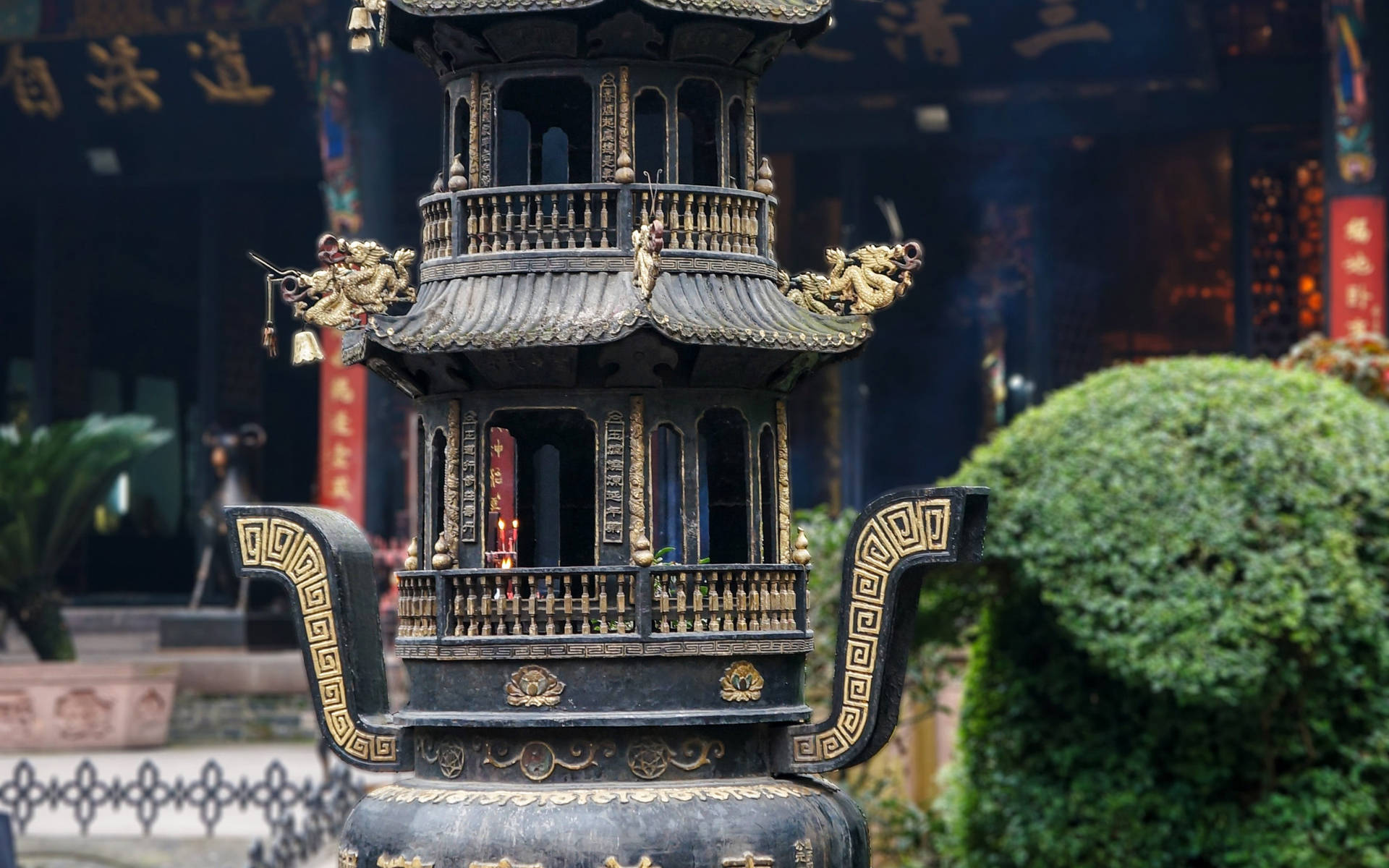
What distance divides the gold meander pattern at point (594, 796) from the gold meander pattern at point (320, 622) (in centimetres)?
40

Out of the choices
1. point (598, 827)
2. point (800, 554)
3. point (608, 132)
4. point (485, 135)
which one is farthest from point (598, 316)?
point (598, 827)

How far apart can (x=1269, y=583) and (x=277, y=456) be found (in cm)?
2005

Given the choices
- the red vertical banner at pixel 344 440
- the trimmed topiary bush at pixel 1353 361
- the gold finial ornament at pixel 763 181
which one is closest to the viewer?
the gold finial ornament at pixel 763 181

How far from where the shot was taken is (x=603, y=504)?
9508mm

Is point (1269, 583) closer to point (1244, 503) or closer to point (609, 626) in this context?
point (1244, 503)

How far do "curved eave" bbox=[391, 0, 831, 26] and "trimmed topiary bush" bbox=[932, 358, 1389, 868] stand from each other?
5.86 metres

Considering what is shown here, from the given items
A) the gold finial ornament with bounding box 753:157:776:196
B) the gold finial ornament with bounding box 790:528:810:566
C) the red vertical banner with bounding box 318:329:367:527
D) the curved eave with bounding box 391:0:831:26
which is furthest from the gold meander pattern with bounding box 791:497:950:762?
the red vertical banner with bounding box 318:329:367:527

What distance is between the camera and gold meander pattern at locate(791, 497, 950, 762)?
9555mm

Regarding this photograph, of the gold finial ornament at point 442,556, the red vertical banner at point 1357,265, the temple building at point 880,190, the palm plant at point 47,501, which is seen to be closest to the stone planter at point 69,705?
the palm plant at point 47,501

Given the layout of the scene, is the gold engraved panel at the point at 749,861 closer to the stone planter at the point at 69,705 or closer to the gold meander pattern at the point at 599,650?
the gold meander pattern at the point at 599,650

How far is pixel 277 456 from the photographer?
31594 mm

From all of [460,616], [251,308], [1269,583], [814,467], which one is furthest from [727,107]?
[251,308]

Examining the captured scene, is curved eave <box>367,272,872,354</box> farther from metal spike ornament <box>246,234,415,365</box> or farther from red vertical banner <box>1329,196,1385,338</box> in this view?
red vertical banner <box>1329,196,1385,338</box>

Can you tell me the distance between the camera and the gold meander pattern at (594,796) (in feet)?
30.5
